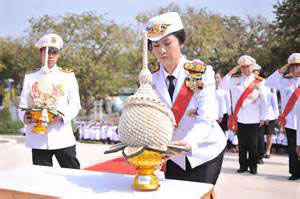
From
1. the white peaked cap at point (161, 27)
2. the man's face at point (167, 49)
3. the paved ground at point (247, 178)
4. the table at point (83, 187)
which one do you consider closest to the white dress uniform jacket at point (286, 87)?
the paved ground at point (247, 178)

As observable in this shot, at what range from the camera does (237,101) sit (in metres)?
6.56

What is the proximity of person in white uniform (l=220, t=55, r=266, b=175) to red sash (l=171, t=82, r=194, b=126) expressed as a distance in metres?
3.95

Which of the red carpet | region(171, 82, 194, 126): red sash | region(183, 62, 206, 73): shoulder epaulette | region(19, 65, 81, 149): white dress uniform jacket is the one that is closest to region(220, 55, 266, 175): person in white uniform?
the red carpet

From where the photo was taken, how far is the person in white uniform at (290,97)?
223 inches


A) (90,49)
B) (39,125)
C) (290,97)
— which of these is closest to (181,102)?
(39,125)

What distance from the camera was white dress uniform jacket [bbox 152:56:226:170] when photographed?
8.00 ft

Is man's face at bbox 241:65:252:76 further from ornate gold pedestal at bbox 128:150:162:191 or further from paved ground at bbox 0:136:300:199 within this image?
ornate gold pedestal at bbox 128:150:162:191

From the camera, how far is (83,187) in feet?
6.45

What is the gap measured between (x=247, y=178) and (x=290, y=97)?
1420mm

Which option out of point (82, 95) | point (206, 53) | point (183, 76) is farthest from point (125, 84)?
point (183, 76)

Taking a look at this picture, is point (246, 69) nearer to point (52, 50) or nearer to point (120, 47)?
point (52, 50)

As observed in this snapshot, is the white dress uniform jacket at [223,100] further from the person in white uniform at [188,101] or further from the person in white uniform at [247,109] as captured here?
the person in white uniform at [188,101]

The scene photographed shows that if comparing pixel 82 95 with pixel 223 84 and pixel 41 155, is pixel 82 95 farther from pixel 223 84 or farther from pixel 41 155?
pixel 41 155

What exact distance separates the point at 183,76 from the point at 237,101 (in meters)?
4.25
